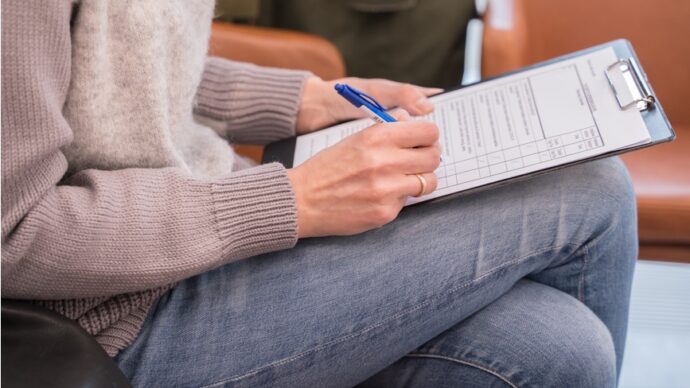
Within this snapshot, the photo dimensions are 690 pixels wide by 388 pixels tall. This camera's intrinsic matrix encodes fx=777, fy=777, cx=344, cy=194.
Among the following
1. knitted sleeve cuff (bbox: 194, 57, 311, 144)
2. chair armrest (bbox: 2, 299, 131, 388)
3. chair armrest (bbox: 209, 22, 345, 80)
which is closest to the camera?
chair armrest (bbox: 2, 299, 131, 388)

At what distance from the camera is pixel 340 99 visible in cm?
96

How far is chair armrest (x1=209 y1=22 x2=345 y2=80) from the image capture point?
4.06ft

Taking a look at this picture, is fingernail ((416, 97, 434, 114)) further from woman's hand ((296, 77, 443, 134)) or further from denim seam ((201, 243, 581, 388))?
denim seam ((201, 243, 581, 388))

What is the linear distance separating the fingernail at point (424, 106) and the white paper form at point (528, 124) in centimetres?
1

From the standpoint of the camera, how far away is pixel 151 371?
0.72 m

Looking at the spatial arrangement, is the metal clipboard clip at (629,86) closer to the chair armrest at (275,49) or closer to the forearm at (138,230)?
the forearm at (138,230)

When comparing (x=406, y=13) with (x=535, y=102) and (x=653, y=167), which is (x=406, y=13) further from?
(x=535, y=102)

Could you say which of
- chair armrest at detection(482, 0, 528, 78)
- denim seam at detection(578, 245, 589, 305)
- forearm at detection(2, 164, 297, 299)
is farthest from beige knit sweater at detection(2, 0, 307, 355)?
chair armrest at detection(482, 0, 528, 78)

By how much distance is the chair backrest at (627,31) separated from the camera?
54.7 inches

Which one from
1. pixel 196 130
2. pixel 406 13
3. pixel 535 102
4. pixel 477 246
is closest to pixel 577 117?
pixel 535 102

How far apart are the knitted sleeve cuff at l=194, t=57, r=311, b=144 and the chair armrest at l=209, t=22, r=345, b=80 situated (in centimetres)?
24

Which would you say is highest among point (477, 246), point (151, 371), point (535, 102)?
point (535, 102)

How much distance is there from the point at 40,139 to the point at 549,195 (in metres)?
0.51

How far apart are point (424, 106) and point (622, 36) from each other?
700 mm
